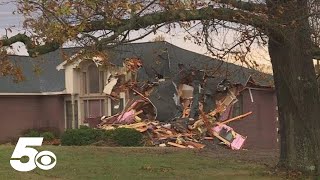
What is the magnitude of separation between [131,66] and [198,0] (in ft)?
12.1

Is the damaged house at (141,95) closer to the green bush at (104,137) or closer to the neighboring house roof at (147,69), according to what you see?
the neighboring house roof at (147,69)

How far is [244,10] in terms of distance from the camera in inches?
569

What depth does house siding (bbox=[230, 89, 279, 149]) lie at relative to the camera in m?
35.6

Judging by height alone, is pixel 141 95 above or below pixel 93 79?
below

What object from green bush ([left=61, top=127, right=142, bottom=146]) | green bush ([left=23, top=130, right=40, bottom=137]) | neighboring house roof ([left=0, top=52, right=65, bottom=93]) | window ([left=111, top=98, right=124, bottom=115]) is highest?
neighboring house roof ([left=0, top=52, right=65, bottom=93])

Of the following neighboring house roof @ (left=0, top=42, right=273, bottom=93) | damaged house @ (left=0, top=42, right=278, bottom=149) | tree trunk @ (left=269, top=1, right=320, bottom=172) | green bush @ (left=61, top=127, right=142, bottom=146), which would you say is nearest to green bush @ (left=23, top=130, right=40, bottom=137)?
damaged house @ (left=0, top=42, right=278, bottom=149)

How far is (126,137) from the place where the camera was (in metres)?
27.0

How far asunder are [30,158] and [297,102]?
257 inches

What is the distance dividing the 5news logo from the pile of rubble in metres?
10.8

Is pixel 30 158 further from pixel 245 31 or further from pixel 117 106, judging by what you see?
pixel 117 106

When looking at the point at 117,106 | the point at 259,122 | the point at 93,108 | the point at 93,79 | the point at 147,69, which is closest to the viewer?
the point at 147,69

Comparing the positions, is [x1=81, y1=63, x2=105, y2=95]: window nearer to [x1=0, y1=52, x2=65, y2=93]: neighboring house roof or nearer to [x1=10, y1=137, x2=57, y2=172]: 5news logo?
[x1=0, y1=52, x2=65, y2=93]: neighboring house roof

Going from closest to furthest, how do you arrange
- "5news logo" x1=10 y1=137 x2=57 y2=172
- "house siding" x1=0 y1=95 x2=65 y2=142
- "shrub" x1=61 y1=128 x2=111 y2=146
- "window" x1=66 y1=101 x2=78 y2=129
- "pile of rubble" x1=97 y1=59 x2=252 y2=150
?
"5news logo" x1=10 y1=137 x2=57 y2=172
"shrub" x1=61 y1=128 x2=111 y2=146
"pile of rubble" x1=97 y1=59 x2=252 y2=150
"window" x1=66 y1=101 x2=78 y2=129
"house siding" x1=0 y1=95 x2=65 y2=142

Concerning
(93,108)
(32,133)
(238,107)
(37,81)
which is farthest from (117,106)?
(37,81)
